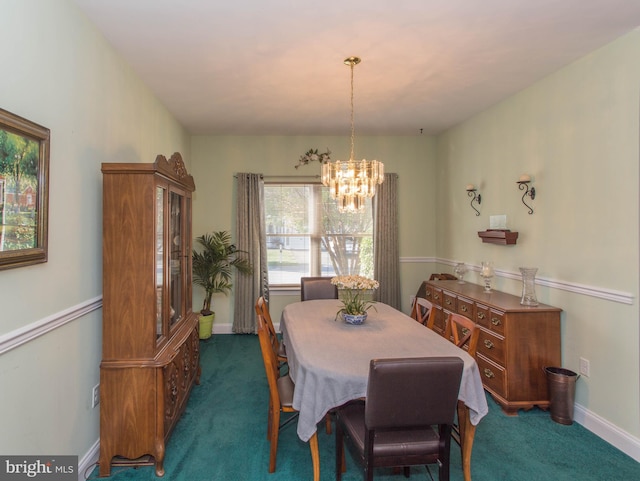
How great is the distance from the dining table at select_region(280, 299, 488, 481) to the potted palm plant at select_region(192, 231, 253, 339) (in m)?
2.16

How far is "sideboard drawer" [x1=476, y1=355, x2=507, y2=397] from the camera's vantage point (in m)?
2.82

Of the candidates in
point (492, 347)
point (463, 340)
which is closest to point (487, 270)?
point (492, 347)

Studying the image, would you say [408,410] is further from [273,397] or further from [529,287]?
[529,287]

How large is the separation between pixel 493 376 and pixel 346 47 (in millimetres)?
2825

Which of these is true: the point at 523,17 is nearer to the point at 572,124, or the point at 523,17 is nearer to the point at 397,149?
the point at 572,124

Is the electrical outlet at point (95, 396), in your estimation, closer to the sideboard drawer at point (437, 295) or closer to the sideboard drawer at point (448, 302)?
the sideboard drawer at point (448, 302)

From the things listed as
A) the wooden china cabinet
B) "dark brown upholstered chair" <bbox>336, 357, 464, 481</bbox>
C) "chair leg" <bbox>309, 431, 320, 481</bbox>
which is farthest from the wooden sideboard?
the wooden china cabinet

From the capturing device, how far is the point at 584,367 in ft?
8.80

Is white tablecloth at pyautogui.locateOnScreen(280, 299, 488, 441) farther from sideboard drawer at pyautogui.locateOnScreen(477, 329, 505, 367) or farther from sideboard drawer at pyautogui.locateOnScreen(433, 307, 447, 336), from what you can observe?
sideboard drawer at pyautogui.locateOnScreen(433, 307, 447, 336)

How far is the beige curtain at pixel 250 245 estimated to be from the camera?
483 centimetres

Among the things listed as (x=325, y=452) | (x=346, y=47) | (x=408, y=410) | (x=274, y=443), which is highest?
(x=346, y=47)

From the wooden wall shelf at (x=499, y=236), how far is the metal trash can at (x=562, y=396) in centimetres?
123

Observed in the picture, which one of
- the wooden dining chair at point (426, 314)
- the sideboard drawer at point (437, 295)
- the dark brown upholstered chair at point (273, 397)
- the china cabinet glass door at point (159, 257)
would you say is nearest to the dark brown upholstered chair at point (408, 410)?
the dark brown upholstered chair at point (273, 397)

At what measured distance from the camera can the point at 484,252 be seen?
12.9 feet
